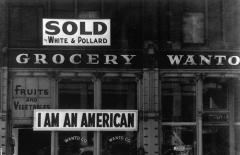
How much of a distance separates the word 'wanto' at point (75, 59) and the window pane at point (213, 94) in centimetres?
276

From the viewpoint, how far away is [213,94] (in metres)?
16.7

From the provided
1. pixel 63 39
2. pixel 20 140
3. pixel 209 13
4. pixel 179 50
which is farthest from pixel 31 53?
pixel 209 13

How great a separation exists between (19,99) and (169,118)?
16.8ft

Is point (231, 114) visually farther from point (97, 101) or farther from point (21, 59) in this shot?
point (21, 59)

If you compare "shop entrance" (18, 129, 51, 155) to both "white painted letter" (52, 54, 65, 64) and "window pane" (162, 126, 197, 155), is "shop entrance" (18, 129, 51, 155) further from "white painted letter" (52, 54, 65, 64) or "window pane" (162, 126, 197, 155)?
"window pane" (162, 126, 197, 155)

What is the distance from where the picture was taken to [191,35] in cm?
1681

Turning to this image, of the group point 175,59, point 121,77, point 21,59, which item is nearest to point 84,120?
point 121,77

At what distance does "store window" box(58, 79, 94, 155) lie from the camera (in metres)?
16.1

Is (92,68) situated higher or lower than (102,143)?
higher

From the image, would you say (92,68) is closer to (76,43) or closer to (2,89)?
(76,43)

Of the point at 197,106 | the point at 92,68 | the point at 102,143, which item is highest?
the point at 92,68

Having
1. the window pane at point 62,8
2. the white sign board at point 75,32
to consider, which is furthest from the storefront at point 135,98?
the window pane at point 62,8

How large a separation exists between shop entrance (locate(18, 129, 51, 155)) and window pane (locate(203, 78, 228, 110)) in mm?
5493

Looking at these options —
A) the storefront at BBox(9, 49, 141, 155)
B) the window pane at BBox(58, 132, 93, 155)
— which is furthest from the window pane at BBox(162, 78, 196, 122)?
the window pane at BBox(58, 132, 93, 155)
